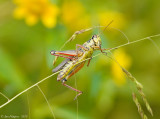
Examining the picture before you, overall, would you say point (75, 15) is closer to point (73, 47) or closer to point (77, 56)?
point (73, 47)

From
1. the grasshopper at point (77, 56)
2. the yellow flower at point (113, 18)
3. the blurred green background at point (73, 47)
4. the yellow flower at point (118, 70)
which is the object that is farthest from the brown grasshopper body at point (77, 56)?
the yellow flower at point (113, 18)

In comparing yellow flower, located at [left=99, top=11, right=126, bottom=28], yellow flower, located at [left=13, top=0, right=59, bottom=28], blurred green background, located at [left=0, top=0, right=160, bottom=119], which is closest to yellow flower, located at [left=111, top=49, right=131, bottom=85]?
blurred green background, located at [left=0, top=0, right=160, bottom=119]

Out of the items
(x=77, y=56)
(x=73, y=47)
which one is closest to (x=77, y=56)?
(x=77, y=56)

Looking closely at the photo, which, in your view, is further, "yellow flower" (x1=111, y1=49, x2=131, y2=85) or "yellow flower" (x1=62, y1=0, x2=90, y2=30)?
"yellow flower" (x1=62, y1=0, x2=90, y2=30)

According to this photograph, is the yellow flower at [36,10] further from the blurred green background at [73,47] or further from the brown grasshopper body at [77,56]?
the brown grasshopper body at [77,56]

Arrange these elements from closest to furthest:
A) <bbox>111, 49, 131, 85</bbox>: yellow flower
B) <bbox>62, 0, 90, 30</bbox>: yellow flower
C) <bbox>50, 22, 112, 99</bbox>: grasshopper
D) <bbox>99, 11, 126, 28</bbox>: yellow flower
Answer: <bbox>50, 22, 112, 99</bbox>: grasshopper, <bbox>111, 49, 131, 85</bbox>: yellow flower, <bbox>62, 0, 90, 30</bbox>: yellow flower, <bbox>99, 11, 126, 28</bbox>: yellow flower

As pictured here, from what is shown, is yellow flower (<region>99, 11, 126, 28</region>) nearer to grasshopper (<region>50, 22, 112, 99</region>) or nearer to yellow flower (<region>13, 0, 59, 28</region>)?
yellow flower (<region>13, 0, 59, 28</region>)
